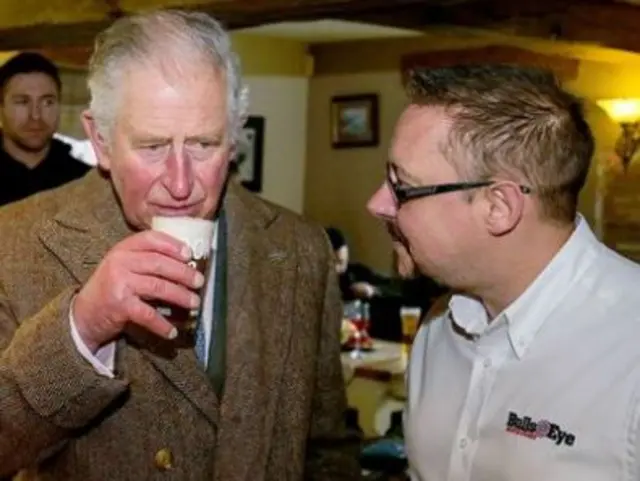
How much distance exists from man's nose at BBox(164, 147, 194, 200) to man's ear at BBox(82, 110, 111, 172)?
0.13m

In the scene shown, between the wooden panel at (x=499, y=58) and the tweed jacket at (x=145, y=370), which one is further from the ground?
the wooden panel at (x=499, y=58)

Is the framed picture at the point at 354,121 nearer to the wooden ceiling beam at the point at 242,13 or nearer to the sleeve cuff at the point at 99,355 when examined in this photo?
the wooden ceiling beam at the point at 242,13

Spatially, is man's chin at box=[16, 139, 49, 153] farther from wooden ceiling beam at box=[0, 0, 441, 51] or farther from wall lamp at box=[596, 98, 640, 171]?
wall lamp at box=[596, 98, 640, 171]

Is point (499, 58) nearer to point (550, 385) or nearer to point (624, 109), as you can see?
point (624, 109)

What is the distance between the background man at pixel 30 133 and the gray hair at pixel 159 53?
231 centimetres

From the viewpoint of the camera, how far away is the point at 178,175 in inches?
59.9

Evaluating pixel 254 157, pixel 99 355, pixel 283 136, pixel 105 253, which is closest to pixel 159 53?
pixel 105 253

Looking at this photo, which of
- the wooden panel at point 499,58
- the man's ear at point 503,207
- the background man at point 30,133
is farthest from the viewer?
the wooden panel at point 499,58

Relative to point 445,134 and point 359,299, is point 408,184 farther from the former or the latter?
point 359,299

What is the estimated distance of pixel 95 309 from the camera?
4.73ft

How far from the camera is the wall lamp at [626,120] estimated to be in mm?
6930

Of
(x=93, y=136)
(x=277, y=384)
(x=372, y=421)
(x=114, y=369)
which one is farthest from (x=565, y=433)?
(x=372, y=421)

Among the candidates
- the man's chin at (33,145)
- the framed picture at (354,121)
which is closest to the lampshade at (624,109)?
the framed picture at (354,121)

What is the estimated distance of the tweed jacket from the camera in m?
1.52
